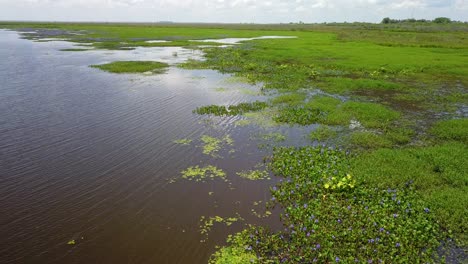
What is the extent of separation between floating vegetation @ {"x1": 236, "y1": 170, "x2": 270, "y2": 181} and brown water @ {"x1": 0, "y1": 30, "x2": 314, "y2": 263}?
1.10 feet

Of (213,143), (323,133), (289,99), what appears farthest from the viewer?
(289,99)

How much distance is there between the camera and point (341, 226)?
10.4m

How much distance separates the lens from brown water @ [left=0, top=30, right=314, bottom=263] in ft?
32.2

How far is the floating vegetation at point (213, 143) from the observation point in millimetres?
16278

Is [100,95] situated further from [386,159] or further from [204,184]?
[386,159]

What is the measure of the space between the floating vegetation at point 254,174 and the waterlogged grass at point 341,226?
0.80 meters

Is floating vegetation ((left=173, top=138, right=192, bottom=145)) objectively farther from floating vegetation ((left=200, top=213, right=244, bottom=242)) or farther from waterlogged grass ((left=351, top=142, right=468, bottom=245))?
waterlogged grass ((left=351, top=142, right=468, bottom=245))

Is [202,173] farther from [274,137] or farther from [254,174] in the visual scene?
[274,137]

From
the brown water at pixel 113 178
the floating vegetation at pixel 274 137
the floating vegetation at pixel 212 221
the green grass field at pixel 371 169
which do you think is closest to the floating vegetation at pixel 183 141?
the brown water at pixel 113 178

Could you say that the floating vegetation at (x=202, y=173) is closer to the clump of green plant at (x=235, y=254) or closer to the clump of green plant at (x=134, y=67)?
the clump of green plant at (x=235, y=254)

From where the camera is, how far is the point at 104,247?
31.7ft

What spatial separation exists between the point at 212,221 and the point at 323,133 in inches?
396

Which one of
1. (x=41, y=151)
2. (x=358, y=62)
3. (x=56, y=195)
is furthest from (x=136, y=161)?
(x=358, y=62)

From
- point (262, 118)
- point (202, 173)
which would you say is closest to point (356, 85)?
point (262, 118)
